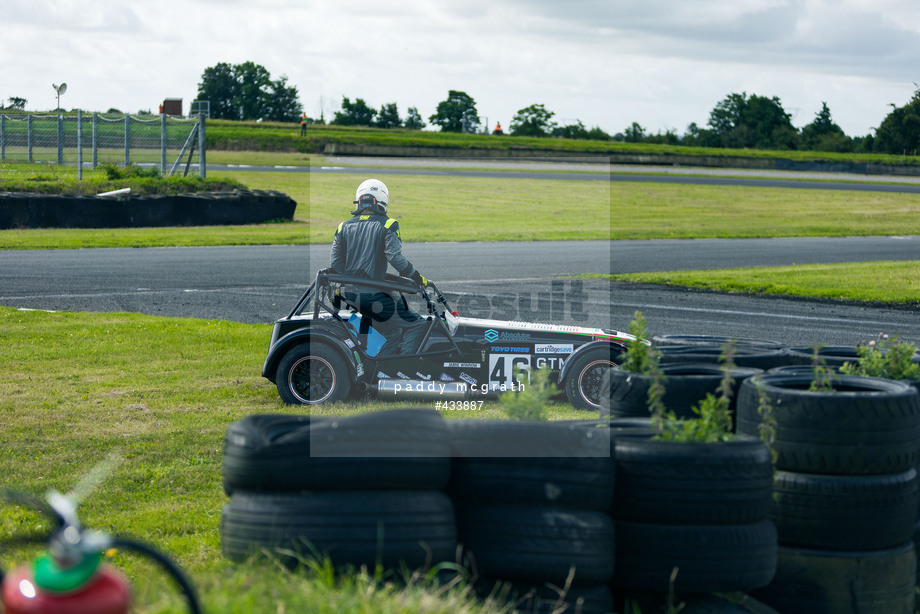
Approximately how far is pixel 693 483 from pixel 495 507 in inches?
30.6

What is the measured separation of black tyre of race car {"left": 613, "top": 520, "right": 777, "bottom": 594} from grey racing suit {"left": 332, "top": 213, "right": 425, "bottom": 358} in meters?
4.16

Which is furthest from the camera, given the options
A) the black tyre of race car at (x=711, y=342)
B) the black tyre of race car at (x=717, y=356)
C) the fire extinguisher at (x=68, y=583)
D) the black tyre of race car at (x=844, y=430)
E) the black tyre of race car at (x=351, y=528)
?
the black tyre of race car at (x=711, y=342)

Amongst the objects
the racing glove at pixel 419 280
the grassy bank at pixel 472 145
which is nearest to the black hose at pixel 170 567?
the racing glove at pixel 419 280

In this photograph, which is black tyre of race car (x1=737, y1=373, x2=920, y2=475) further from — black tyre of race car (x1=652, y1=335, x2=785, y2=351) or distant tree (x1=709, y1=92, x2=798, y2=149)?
distant tree (x1=709, y1=92, x2=798, y2=149)

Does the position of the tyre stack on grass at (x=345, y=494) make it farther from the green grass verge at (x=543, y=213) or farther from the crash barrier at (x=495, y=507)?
the green grass verge at (x=543, y=213)

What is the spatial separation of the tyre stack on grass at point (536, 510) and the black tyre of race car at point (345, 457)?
0.54 ft

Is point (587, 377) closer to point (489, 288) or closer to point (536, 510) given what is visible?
point (536, 510)

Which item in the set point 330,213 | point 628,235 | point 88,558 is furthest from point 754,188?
point 88,558

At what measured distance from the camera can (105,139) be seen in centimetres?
2991

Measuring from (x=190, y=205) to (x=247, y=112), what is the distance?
252 feet

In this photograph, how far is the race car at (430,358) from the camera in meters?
7.85

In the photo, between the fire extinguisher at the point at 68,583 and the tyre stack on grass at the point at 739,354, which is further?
the tyre stack on grass at the point at 739,354

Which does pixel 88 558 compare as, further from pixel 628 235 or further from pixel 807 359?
pixel 628 235

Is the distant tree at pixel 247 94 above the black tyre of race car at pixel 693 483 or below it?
above
